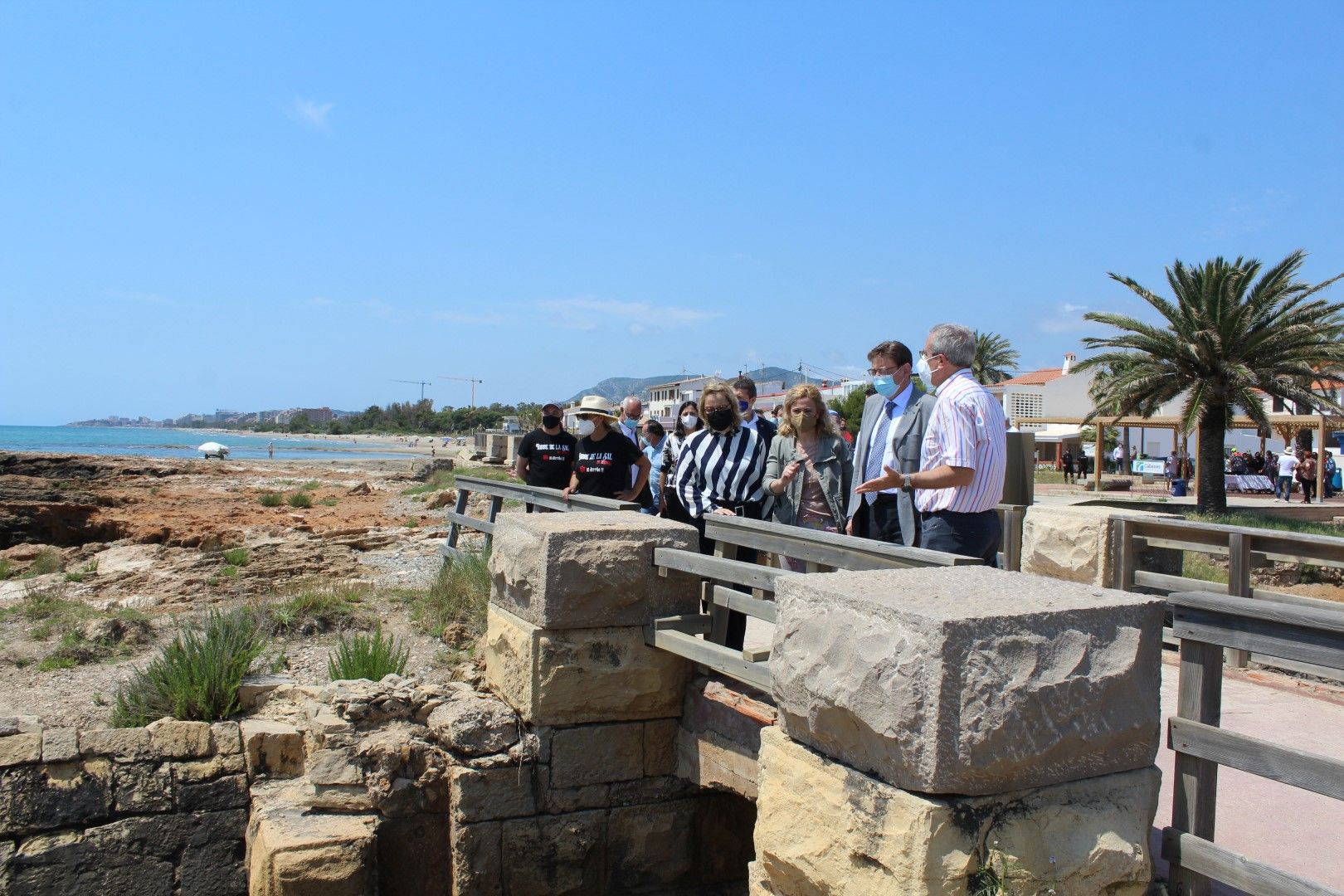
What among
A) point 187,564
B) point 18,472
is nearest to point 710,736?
point 187,564

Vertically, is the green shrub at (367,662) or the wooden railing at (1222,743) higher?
the wooden railing at (1222,743)

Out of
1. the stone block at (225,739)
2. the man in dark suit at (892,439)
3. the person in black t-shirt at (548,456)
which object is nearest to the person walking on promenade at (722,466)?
the man in dark suit at (892,439)

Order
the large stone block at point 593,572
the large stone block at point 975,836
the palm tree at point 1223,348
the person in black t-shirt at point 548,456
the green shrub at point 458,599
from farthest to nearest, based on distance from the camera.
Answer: the palm tree at point 1223,348 < the person in black t-shirt at point 548,456 < the green shrub at point 458,599 < the large stone block at point 593,572 < the large stone block at point 975,836

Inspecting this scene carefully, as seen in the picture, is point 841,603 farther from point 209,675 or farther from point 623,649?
point 209,675

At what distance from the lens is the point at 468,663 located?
6.01 m

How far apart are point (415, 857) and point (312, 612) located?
2809mm

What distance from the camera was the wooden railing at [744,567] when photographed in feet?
12.7

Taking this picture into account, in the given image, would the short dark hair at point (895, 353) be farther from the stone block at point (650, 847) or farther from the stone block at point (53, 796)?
the stone block at point (53, 796)

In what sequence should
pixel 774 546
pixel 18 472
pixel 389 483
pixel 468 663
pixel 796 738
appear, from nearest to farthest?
1. pixel 796 738
2. pixel 774 546
3. pixel 468 663
4. pixel 389 483
5. pixel 18 472

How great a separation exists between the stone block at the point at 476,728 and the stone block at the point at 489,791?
10cm

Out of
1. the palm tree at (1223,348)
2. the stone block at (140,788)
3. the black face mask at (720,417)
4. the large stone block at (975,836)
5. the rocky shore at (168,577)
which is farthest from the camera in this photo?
the palm tree at (1223,348)

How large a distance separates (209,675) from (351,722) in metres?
1.02

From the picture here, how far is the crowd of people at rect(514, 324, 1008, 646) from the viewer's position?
4.44 metres

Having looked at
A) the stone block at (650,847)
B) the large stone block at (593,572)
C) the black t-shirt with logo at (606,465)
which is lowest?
the stone block at (650,847)
